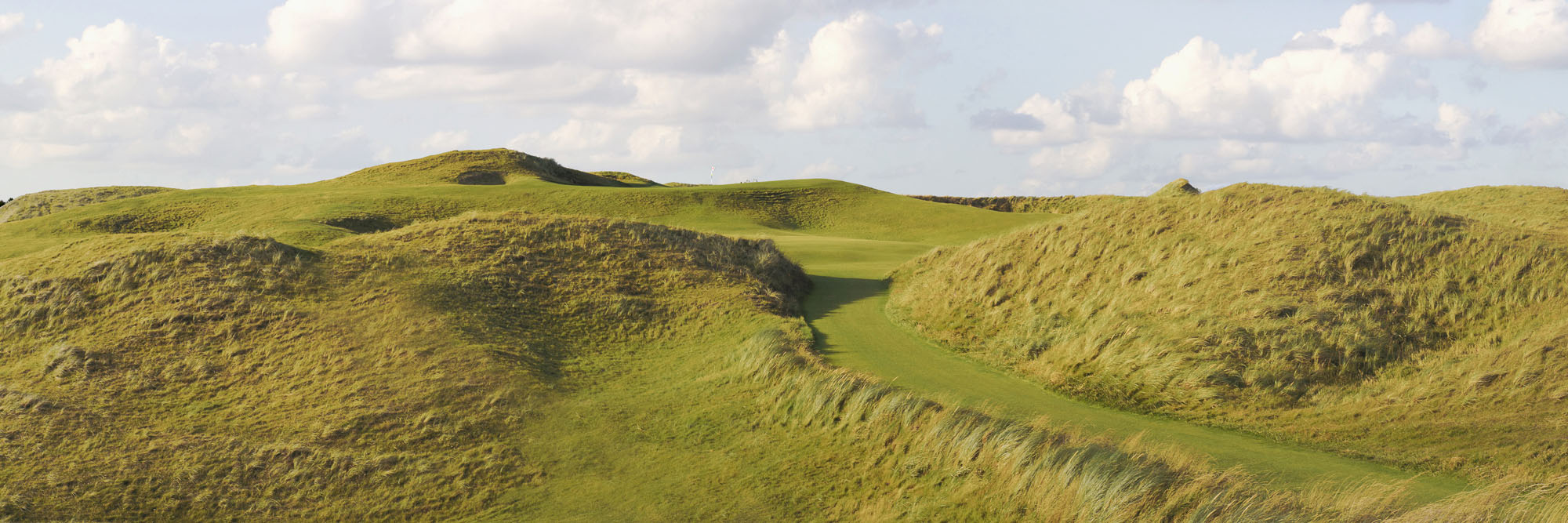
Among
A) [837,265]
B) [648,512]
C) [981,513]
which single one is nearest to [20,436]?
[648,512]

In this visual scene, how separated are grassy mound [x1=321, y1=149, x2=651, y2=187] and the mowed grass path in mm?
29899

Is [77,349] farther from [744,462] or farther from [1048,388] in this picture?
[1048,388]

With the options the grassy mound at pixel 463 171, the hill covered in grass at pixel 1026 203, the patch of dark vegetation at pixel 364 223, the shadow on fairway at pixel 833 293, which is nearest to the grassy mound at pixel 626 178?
the grassy mound at pixel 463 171

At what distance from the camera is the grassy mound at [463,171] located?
4588 cm

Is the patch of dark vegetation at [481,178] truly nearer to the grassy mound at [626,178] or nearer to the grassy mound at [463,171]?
the grassy mound at [463,171]

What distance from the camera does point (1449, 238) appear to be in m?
14.8

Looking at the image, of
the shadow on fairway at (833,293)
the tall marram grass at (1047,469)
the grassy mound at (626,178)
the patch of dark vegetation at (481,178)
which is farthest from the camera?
the grassy mound at (626,178)

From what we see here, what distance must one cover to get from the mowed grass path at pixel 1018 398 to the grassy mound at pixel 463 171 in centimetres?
2990

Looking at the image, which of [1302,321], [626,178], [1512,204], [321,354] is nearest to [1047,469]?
[1302,321]

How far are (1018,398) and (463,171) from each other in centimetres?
4113

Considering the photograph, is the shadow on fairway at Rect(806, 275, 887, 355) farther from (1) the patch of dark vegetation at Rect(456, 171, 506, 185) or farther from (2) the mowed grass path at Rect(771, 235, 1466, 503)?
(1) the patch of dark vegetation at Rect(456, 171, 506, 185)

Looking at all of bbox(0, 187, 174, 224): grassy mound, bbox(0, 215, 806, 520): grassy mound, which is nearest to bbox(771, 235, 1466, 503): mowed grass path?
bbox(0, 215, 806, 520): grassy mound

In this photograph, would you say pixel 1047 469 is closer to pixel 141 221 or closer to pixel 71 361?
pixel 71 361

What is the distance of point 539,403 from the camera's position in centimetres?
1245
